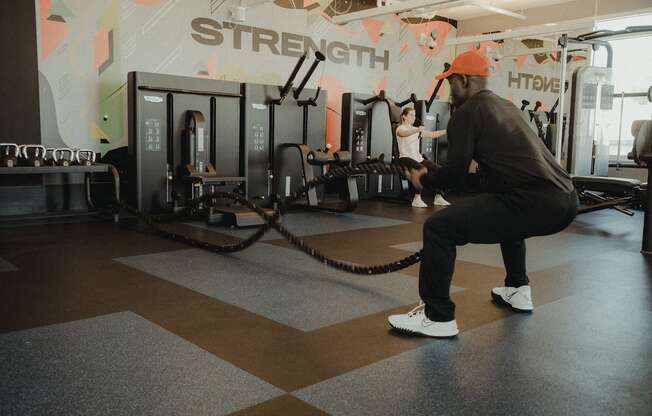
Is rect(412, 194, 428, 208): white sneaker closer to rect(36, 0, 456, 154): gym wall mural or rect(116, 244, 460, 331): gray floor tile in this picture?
rect(36, 0, 456, 154): gym wall mural

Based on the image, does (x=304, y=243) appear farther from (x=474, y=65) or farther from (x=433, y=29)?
(x=433, y=29)

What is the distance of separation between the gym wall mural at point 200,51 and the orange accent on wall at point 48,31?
0.04 ft

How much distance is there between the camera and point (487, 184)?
2.78 m

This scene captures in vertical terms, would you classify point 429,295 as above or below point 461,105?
below

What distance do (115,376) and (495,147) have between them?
1925 mm

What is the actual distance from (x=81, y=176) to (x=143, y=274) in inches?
118

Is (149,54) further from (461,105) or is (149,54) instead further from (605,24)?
(605,24)

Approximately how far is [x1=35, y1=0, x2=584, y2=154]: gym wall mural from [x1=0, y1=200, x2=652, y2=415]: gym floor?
7.65ft

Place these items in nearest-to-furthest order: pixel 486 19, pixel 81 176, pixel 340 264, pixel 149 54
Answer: pixel 340 264, pixel 81 176, pixel 149 54, pixel 486 19

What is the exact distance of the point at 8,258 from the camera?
14.0 feet

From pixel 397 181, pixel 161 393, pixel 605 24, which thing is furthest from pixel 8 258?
pixel 605 24

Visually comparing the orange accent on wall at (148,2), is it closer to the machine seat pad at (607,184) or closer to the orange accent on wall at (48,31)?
the orange accent on wall at (48,31)

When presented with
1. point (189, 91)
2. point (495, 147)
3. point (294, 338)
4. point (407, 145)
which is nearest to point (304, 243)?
point (294, 338)

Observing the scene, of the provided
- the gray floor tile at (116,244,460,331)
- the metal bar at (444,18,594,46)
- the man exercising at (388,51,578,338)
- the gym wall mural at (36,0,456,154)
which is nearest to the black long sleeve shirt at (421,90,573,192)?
the man exercising at (388,51,578,338)
